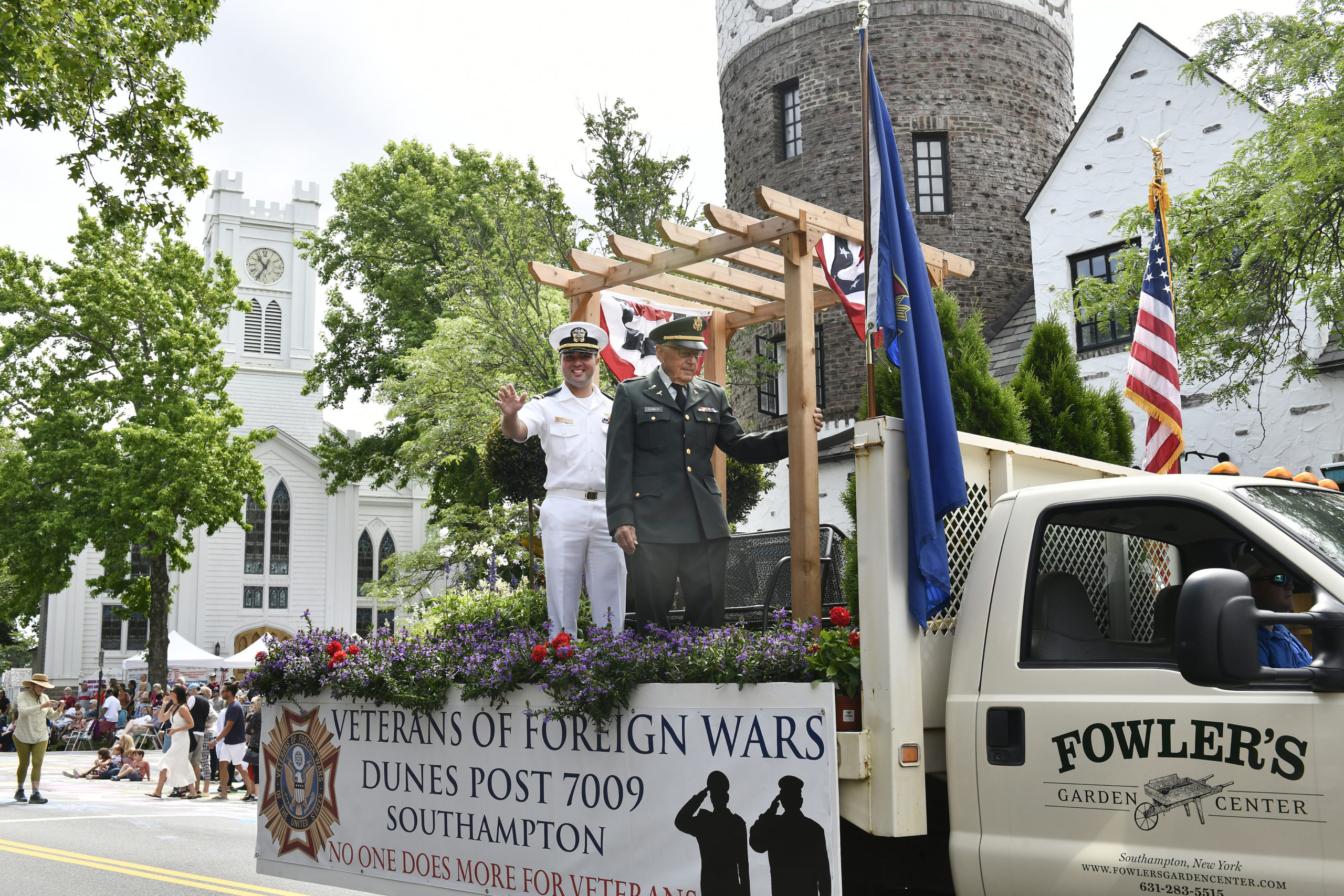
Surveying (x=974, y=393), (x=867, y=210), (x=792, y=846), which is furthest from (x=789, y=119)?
(x=792, y=846)

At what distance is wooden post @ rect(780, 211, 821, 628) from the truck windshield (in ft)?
6.65

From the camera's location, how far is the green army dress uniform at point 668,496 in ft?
19.0

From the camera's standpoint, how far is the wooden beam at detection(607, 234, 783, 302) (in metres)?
7.88

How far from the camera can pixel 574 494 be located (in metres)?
6.23

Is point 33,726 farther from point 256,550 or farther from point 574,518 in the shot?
point 256,550

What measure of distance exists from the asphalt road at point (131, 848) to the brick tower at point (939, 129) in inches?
427

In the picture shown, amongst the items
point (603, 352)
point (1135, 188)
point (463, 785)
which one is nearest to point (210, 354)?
point (1135, 188)

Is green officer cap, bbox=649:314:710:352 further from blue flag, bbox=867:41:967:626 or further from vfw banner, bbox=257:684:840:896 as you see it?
vfw banner, bbox=257:684:840:896

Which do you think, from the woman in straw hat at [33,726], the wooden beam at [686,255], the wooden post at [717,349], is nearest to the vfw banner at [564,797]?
the wooden beam at [686,255]

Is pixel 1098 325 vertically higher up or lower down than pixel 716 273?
higher up

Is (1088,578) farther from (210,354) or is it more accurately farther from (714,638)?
(210,354)

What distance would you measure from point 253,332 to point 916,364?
62.6 meters

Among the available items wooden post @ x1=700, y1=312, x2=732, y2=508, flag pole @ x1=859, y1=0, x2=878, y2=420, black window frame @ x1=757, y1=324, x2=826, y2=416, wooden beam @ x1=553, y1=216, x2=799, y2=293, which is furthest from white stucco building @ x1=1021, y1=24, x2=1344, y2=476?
flag pole @ x1=859, y1=0, x2=878, y2=420

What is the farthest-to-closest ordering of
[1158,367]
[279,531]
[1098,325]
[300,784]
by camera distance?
[279,531] → [1098,325] → [1158,367] → [300,784]
